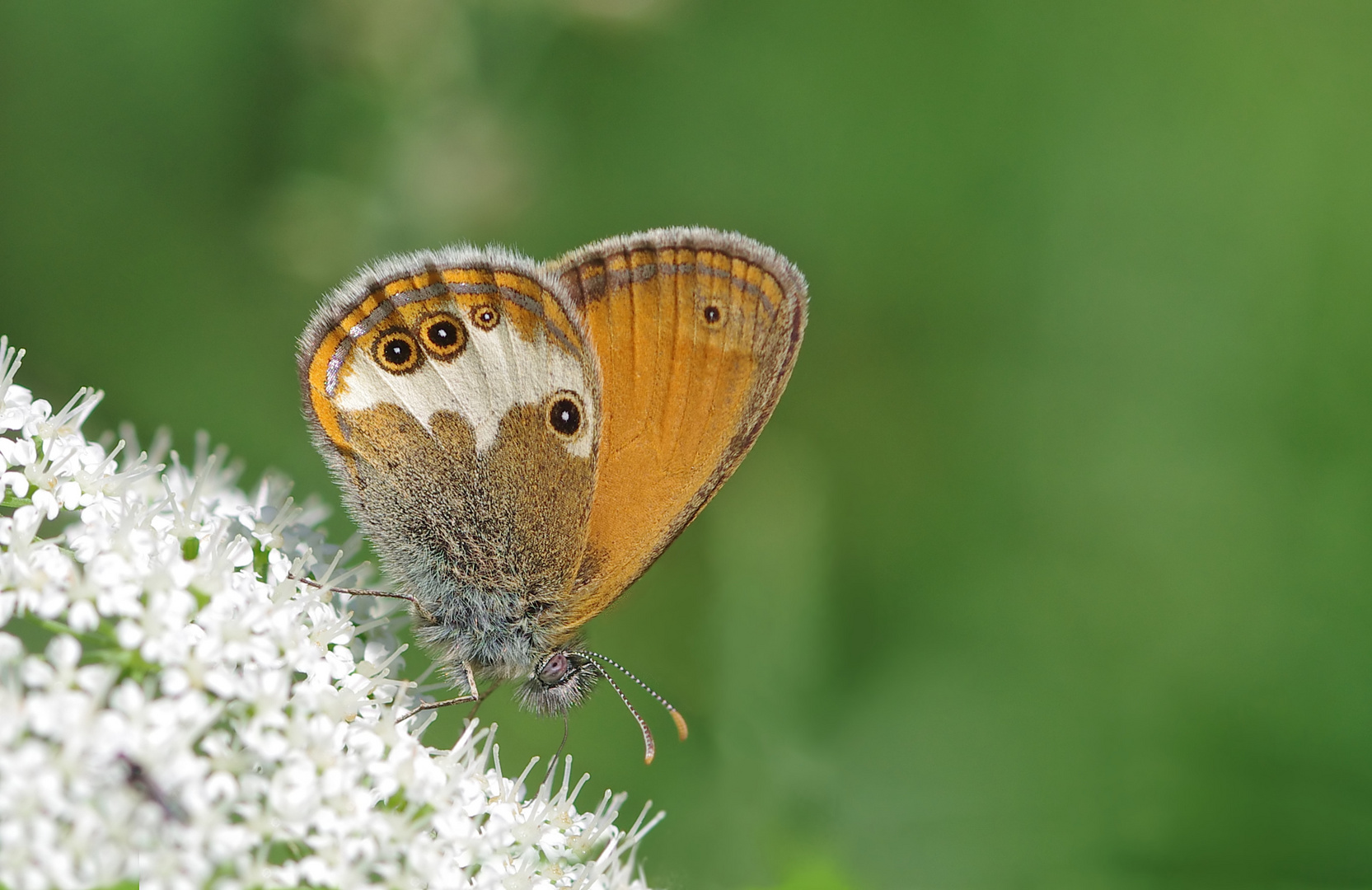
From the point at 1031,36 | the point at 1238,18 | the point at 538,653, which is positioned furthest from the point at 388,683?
the point at 1238,18

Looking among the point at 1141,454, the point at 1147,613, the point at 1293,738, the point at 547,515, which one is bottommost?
the point at 547,515

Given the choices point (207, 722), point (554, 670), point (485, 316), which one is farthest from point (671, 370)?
point (207, 722)

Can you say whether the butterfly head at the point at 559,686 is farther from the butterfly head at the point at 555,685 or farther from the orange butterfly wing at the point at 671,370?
the orange butterfly wing at the point at 671,370

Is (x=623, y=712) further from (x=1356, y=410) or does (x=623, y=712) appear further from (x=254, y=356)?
(x=1356, y=410)

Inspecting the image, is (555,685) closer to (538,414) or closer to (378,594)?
(378,594)

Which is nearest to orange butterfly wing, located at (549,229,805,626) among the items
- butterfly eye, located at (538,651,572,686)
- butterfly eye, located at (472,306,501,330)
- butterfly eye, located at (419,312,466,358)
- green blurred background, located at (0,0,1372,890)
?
butterfly eye, located at (538,651,572,686)

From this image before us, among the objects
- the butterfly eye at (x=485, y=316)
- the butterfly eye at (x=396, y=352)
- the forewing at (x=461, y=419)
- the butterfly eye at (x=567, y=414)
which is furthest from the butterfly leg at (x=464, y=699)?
the butterfly eye at (x=485, y=316)

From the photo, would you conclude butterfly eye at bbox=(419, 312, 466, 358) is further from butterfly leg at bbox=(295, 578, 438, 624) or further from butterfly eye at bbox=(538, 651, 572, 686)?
butterfly eye at bbox=(538, 651, 572, 686)
